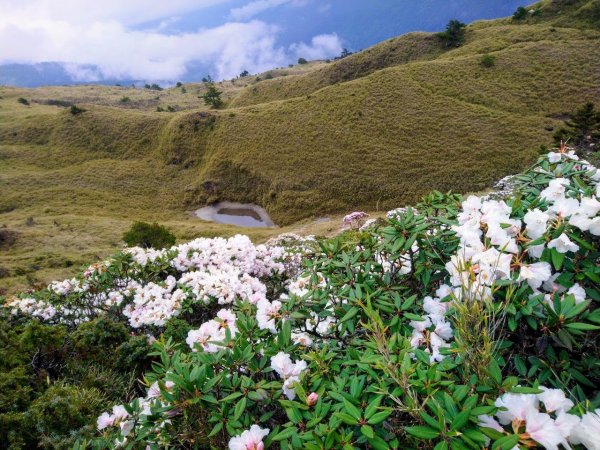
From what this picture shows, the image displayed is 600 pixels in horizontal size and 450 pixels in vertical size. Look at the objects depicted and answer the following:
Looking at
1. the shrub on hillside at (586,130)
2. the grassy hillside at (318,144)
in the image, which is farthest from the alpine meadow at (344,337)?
the grassy hillside at (318,144)

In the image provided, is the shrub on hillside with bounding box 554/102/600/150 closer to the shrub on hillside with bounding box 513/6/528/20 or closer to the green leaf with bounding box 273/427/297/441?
the green leaf with bounding box 273/427/297/441

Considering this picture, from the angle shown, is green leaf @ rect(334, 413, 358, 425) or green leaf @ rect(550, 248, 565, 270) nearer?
green leaf @ rect(334, 413, 358, 425)

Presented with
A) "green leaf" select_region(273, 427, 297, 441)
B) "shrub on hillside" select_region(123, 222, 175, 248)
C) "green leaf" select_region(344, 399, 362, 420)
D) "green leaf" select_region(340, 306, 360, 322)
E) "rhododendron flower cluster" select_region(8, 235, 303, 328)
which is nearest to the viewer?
"green leaf" select_region(344, 399, 362, 420)

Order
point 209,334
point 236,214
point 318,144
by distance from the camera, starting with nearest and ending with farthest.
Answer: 1. point 209,334
2. point 236,214
3. point 318,144

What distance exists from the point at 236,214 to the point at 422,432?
50.6 metres

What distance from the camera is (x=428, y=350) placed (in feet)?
8.07

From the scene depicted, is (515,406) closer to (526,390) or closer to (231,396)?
(526,390)

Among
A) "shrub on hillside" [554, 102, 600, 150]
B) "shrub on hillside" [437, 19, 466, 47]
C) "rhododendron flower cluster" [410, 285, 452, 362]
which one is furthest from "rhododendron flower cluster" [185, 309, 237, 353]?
"shrub on hillside" [437, 19, 466, 47]

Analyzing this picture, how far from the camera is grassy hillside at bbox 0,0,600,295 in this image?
1651 inches

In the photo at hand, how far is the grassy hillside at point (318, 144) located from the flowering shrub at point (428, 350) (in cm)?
3269

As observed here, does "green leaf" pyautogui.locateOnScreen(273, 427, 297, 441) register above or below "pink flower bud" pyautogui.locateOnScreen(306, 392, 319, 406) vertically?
below

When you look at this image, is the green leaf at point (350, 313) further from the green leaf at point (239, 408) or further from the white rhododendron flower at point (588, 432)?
the white rhododendron flower at point (588, 432)

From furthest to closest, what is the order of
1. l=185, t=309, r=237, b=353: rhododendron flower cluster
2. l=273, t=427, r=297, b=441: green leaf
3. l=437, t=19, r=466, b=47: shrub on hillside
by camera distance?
l=437, t=19, r=466, b=47: shrub on hillside
l=185, t=309, r=237, b=353: rhododendron flower cluster
l=273, t=427, r=297, b=441: green leaf

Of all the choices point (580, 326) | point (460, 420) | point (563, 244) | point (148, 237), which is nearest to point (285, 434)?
point (460, 420)
